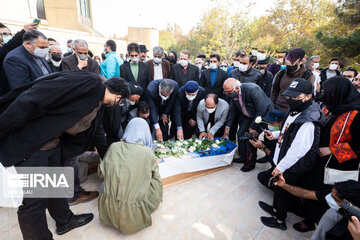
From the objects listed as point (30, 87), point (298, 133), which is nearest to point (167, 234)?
point (298, 133)

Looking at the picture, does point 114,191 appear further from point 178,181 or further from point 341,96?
point 341,96

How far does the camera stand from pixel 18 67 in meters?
2.29

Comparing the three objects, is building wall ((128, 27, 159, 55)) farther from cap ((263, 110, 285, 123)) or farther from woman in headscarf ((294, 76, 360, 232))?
woman in headscarf ((294, 76, 360, 232))

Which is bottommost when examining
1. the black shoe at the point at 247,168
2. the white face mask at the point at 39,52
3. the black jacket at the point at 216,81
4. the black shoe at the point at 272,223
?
the black shoe at the point at 272,223

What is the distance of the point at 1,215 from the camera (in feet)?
7.15

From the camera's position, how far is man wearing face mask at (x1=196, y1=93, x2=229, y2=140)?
135 inches

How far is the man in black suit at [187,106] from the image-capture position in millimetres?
3437

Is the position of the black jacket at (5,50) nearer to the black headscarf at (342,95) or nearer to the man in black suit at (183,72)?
the man in black suit at (183,72)

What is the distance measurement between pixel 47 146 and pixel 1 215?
1.47 meters

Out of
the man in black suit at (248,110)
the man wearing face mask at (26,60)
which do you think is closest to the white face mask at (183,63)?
the man in black suit at (248,110)

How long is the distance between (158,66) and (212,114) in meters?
1.76

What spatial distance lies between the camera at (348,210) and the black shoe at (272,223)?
0.87 metres

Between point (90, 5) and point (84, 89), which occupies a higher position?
point (90, 5)

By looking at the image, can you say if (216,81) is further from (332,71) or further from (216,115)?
(332,71)
